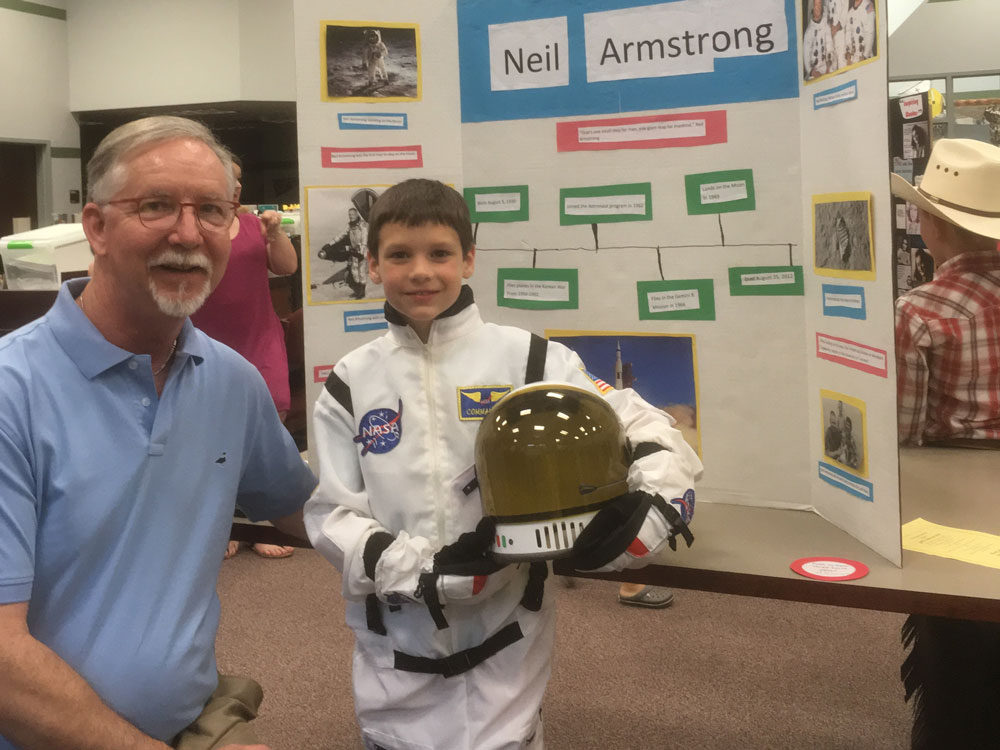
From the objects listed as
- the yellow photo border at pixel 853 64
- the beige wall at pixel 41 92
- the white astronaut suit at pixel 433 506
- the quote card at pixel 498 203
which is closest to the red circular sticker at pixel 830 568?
the white astronaut suit at pixel 433 506

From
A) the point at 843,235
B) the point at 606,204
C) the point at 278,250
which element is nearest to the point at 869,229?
the point at 843,235

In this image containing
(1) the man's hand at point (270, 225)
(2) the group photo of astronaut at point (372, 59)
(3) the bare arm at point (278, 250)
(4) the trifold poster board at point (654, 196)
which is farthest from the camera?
(3) the bare arm at point (278, 250)

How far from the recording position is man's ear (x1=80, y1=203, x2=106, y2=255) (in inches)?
53.6

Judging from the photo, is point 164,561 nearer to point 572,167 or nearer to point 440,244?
point 440,244

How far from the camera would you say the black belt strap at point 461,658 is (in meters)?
1.41

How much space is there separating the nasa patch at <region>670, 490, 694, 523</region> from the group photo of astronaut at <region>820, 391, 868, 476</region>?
39cm

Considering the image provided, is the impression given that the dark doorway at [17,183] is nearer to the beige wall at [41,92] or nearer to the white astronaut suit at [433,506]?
the beige wall at [41,92]

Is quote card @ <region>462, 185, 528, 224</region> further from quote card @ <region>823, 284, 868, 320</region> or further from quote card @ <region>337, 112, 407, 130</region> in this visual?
quote card @ <region>823, 284, 868, 320</region>

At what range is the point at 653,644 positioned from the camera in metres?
2.90

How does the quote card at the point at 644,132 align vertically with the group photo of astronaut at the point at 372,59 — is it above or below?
below

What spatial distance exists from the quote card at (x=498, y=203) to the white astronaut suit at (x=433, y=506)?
442mm

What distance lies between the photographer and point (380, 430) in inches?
56.4

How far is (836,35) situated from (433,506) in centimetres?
101

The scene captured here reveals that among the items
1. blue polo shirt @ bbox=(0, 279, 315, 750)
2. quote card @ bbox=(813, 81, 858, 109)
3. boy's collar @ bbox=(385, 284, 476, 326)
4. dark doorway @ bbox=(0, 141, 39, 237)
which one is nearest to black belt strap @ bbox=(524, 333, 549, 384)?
boy's collar @ bbox=(385, 284, 476, 326)
